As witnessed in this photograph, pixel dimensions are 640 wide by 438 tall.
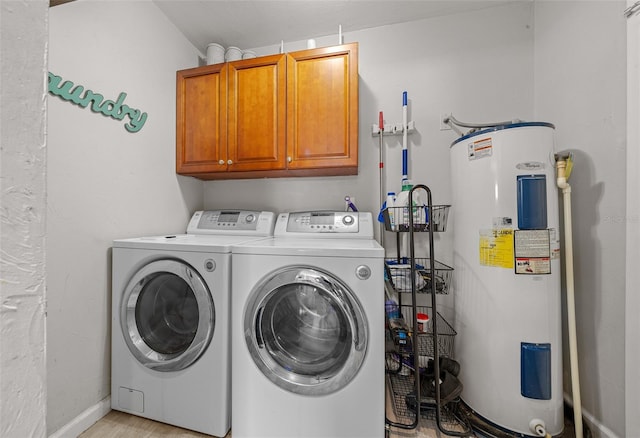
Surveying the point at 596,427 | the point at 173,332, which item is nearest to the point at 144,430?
the point at 173,332

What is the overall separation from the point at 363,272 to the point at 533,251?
78cm

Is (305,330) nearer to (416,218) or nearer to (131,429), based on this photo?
(416,218)

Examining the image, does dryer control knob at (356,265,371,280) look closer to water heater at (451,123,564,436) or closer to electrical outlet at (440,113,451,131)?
water heater at (451,123,564,436)

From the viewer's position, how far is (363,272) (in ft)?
3.52

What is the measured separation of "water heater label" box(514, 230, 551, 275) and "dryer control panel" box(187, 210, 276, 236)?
4.63ft

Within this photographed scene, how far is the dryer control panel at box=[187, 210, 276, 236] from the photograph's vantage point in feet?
5.95

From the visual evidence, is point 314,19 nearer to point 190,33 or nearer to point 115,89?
point 190,33

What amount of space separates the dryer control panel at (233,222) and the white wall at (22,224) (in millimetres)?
1463

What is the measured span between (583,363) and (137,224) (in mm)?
2503

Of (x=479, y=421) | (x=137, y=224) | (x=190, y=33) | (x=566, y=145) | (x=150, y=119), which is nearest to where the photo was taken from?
(x=479, y=421)

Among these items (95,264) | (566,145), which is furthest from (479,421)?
(95,264)

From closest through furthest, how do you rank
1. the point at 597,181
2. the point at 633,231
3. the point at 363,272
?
the point at 633,231
the point at 363,272
the point at 597,181

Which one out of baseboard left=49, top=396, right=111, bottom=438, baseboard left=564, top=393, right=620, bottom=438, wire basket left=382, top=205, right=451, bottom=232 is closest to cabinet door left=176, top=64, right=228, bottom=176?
wire basket left=382, top=205, right=451, bottom=232

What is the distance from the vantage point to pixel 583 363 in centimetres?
125
